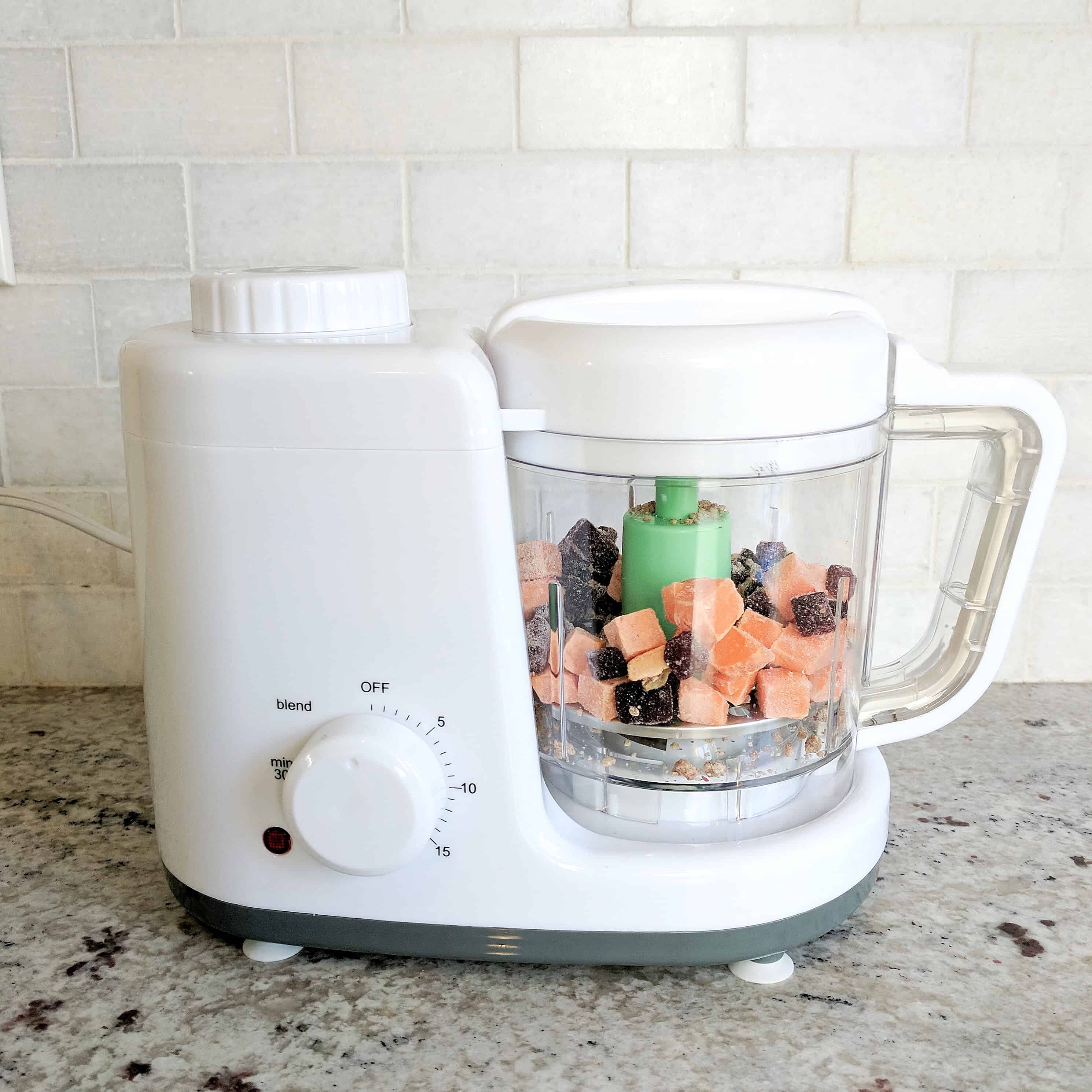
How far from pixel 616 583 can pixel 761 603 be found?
75mm

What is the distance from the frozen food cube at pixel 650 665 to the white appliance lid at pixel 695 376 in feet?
0.36

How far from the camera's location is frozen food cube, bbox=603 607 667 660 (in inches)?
21.8

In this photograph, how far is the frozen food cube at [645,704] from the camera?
1.82 feet

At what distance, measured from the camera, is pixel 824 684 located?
1.95 feet

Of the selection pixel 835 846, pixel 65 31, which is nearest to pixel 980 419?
pixel 835 846

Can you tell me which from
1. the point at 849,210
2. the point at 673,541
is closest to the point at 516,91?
the point at 849,210

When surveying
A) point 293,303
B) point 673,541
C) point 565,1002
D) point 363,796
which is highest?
point 293,303

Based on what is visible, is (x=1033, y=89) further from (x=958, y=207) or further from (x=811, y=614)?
(x=811, y=614)

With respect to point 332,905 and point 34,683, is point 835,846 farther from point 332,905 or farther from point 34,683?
point 34,683

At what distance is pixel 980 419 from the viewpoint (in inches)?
24.8

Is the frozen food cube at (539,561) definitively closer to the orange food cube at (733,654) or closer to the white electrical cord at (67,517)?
the orange food cube at (733,654)

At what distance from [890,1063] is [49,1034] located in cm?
40

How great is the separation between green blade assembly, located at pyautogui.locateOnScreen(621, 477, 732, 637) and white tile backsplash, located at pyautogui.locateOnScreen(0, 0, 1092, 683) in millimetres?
364

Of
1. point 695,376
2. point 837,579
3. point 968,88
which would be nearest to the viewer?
point 695,376
